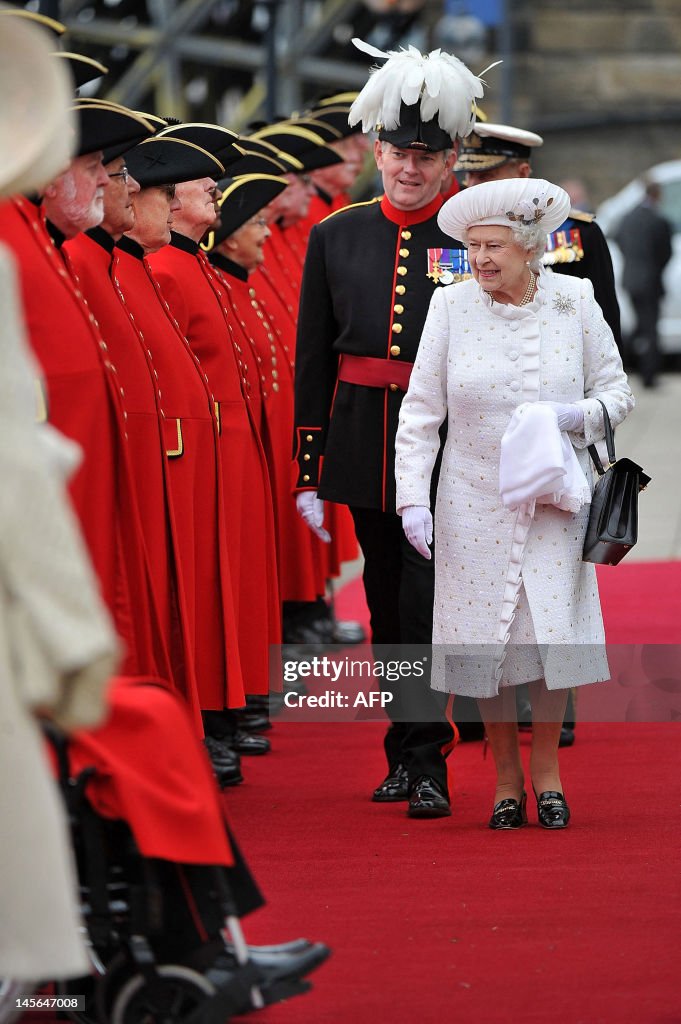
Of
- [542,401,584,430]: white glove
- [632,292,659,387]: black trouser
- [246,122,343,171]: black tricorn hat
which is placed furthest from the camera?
[632,292,659,387]: black trouser

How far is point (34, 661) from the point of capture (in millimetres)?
3010

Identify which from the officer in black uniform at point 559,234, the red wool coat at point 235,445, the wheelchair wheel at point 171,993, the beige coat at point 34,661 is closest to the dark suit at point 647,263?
the officer in black uniform at point 559,234

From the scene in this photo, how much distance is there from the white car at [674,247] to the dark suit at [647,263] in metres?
0.25

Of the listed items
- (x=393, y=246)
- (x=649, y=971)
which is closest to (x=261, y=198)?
(x=393, y=246)

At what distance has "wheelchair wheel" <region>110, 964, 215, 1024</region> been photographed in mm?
3646

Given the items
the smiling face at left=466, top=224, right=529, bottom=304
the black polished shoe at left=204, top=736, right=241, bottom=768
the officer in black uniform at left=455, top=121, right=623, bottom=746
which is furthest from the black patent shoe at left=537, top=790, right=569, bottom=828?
the smiling face at left=466, top=224, right=529, bottom=304

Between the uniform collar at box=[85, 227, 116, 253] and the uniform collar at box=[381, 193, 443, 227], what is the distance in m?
1.14

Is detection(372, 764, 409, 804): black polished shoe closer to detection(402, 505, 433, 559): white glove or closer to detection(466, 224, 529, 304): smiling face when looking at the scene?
detection(402, 505, 433, 559): white glove

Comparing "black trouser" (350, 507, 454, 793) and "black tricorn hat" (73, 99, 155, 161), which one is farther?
"black trouser" (350, 507, 454, 793)

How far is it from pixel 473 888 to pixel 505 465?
1.13 m

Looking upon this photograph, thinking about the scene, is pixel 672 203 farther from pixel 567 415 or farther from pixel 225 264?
pixel 567 415

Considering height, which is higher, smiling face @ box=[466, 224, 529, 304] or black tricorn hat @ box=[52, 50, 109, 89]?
black tricorn hat @ box=[52, 50, 109, 89]

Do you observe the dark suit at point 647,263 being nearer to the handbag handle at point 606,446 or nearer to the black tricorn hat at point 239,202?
the black tricorn hat at point 239,202

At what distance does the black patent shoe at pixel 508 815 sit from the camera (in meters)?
5.57
